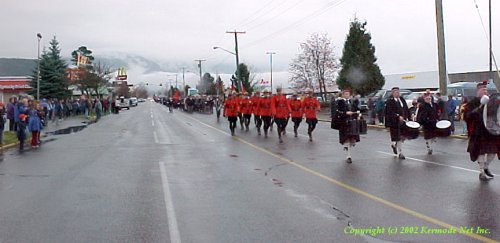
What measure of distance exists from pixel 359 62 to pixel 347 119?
33.6 meters

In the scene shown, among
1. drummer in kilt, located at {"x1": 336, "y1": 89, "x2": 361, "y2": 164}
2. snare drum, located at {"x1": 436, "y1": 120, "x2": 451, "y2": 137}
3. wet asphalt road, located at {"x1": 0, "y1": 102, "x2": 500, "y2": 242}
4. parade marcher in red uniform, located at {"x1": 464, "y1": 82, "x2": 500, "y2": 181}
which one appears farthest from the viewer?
snare drum, located at {"x1": 436, "y1": 120, "x2": 451, "y2": 137}

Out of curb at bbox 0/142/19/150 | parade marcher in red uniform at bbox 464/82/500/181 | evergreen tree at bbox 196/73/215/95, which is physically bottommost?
curb at bbox 0/142/19/150

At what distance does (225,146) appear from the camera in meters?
17.7

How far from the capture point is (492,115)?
31.6 ft

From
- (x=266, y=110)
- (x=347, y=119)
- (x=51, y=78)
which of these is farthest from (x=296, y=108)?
(x=51, y=78)

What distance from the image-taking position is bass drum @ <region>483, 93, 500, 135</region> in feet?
31.3

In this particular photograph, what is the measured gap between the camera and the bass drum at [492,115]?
9.55m

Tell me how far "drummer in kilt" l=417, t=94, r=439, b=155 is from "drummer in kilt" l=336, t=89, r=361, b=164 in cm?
255

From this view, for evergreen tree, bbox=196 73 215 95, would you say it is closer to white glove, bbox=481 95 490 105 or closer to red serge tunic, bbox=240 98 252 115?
red serge tunic, bbox=240 98 252 115

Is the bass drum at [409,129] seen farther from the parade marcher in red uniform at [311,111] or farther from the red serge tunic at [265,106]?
the red serge tunic at [265,106]

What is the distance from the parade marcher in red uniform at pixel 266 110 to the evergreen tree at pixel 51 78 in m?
35.3

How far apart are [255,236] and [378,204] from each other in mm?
2477

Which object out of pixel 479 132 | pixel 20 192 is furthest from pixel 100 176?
pixel 479 132

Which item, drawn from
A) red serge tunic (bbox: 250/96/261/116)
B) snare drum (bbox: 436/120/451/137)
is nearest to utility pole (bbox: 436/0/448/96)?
red serge tunic (bbox: 250/96/261/116)
